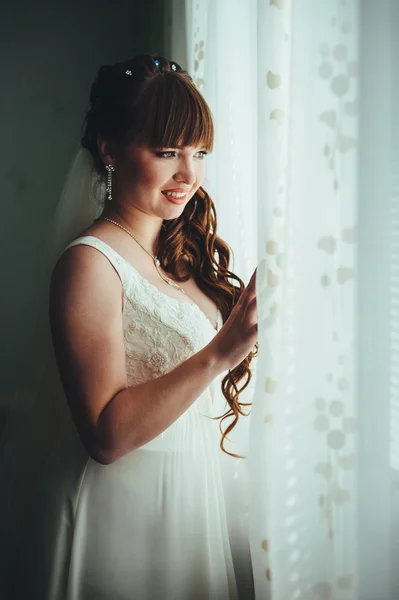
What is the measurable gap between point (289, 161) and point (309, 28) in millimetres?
163

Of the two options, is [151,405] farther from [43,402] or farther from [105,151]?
[105,151]

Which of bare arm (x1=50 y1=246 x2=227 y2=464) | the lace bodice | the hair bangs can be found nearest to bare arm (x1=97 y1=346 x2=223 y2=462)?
bare arm (x1=50 y1=246 x2=227 y2=464)

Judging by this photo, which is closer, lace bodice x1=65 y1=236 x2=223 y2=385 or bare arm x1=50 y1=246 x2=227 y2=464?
bare arm x1=50 y1=246 x2=227 y2=464

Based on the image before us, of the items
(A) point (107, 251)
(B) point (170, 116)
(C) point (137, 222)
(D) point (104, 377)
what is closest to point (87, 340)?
(D) point (104, 377)

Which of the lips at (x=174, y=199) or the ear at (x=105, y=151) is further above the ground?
the ear at (x=105, y=151)

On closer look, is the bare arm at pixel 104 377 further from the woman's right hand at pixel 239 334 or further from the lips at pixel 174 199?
the lips at pixel 174 199

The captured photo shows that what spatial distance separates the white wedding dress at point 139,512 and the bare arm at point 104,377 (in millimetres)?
88

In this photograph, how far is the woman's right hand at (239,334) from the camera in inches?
34.1

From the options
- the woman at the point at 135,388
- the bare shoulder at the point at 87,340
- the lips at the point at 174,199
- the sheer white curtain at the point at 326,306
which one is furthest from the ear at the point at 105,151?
the sheer white curtain at the point at 326,306

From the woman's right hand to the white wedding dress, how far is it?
14 cm

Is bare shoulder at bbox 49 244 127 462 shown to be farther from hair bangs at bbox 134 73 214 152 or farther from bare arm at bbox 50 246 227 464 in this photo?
hair bangs at bbox 134 73 214 152

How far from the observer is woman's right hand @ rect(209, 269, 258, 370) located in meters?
0.87

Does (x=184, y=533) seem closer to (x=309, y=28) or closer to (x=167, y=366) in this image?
(x=167, y=366)

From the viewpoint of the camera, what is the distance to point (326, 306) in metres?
0.70
